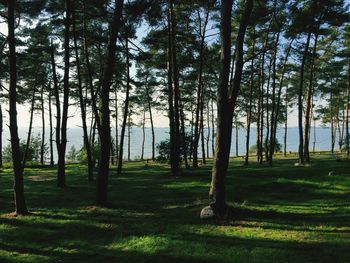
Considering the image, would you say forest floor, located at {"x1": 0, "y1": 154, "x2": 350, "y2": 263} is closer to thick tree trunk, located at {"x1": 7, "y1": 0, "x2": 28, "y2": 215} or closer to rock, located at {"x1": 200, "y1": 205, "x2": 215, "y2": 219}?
rock, located at {"x1": 200, "y1": 205, "x2": 215, "y2": 219}

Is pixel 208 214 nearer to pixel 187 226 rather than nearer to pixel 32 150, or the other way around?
pixel 187 226

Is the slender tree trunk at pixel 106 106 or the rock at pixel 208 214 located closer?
the rock at pixel 208 214

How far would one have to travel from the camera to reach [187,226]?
8.81 metres

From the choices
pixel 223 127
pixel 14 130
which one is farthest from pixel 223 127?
pixel 14 130

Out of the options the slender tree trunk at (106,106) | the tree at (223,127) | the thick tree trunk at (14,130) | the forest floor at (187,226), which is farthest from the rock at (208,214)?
the thick tree trunk at (14,130)

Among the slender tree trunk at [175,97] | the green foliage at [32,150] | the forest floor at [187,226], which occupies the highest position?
the slender tree trunk at [175,97]

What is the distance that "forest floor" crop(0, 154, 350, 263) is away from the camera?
22.4 feet

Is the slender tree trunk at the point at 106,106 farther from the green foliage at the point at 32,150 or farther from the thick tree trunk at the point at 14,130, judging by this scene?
the green foliage at the point at 32,150

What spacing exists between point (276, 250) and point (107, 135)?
23.1 feet

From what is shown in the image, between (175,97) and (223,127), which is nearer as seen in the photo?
(223,127)

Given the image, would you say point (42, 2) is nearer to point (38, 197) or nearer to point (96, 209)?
point (38, 197)

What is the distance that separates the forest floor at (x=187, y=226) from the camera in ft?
22.4

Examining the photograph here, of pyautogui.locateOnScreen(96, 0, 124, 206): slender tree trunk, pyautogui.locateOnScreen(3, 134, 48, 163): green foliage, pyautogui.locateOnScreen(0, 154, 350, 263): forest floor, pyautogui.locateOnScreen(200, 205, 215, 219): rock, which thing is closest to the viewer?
pyautogui.locateOnScreen(0, 154, 350, 263): forest floor

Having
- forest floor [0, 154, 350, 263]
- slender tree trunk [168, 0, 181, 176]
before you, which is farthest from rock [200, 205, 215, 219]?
slender tree trunk [168, 0, 181, 176]
